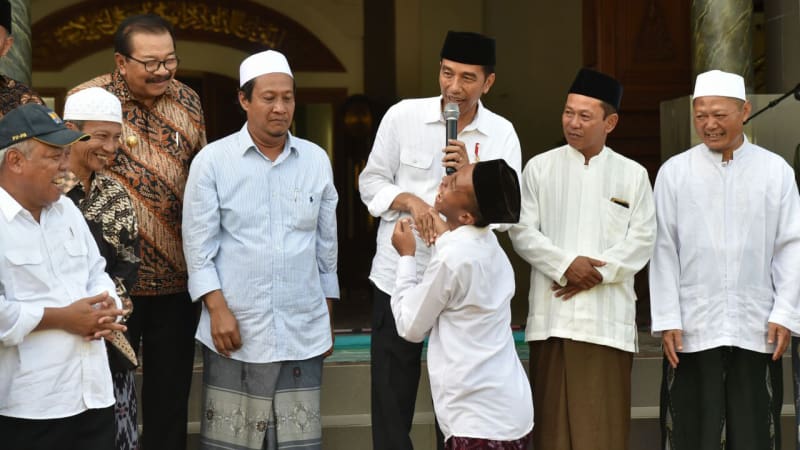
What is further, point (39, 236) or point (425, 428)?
point (425, 428)

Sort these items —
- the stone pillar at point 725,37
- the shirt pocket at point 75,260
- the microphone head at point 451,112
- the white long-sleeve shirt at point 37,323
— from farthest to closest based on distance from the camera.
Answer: the stone pillar at point 725,37 → the microphone head at point 451,112 → the shirt pocket at point 75,260 → the white long-sleeve shirt at point 37,323

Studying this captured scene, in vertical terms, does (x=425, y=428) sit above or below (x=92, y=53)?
below

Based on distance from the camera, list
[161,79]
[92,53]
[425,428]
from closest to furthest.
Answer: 1. [161,79]
2. [425,428]
3. [92,53]

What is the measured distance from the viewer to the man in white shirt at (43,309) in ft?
11.6

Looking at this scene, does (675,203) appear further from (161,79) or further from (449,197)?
(161,79)

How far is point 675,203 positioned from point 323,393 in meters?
1.92

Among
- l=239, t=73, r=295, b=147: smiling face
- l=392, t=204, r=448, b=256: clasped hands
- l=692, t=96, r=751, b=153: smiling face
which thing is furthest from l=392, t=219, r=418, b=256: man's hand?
l=692, t=96, r=751, b=153: smiling face

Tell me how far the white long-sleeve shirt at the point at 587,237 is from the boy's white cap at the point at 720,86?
0.42 m

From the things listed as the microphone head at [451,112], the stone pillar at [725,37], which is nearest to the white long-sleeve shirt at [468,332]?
the microphone head at [451,112]

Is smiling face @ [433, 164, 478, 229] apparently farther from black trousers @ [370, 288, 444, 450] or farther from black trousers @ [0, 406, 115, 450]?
black trousers @ [0, 406, 115, 450]

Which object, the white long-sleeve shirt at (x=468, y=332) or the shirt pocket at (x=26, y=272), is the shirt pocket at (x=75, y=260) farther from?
the white long-sleeve shirt at (x=468, y=332)

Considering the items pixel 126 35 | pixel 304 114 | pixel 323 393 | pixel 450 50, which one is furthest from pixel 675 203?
pixel 304 114

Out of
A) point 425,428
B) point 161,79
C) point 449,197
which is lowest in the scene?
point 425,428

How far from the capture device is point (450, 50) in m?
4.62
